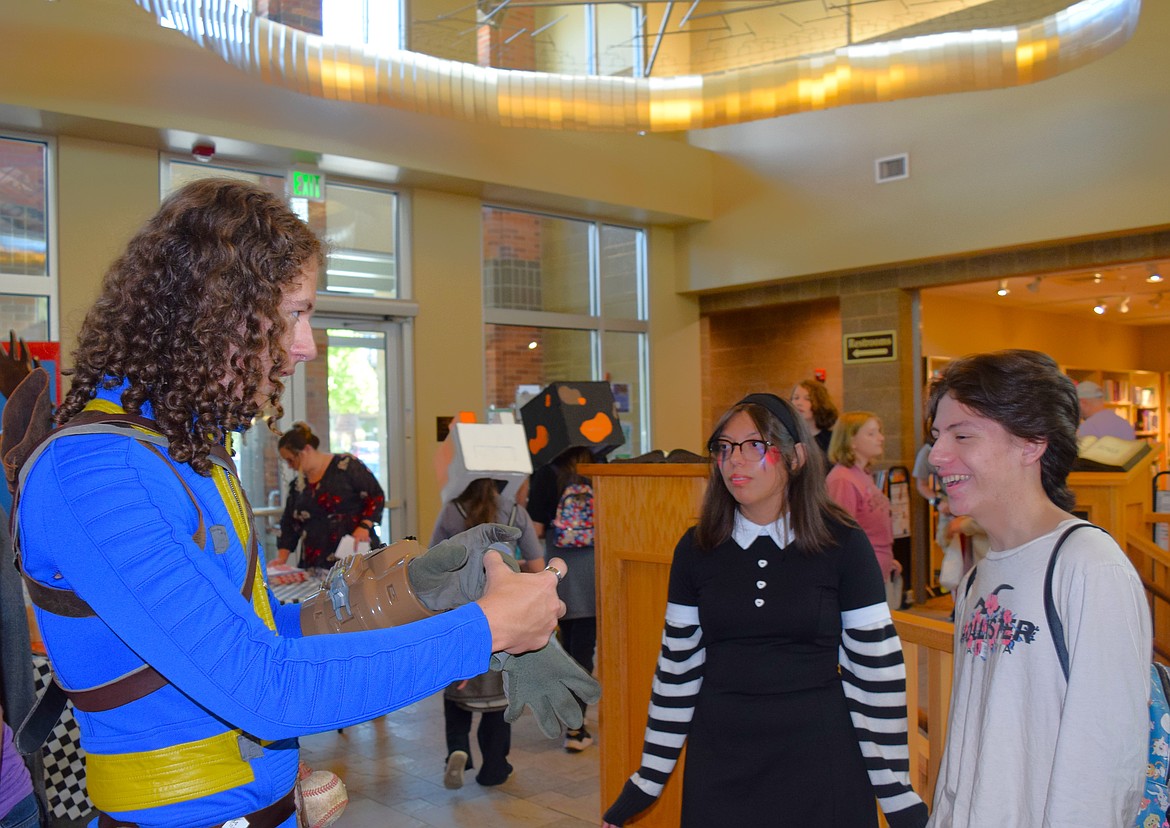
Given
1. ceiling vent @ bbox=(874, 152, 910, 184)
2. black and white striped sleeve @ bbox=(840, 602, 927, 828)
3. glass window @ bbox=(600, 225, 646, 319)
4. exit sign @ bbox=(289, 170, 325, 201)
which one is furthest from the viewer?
glass window @ bbox=(600, 225, 646, 319)

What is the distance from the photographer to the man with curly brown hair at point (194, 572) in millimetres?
1079

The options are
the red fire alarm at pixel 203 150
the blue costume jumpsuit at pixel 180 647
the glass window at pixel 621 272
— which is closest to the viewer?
the blue costume jumpsuit at pixel 180 647

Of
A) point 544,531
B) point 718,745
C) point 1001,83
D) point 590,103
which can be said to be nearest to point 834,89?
point 1001,83

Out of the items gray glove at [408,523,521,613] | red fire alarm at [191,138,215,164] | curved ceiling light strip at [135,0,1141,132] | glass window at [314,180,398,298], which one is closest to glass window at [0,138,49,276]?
red fire alarm at [191,138,215,164]

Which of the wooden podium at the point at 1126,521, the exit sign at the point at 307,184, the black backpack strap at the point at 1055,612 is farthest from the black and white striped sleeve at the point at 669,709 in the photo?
the exit sign at the point at 307,184

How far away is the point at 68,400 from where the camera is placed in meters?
1.25

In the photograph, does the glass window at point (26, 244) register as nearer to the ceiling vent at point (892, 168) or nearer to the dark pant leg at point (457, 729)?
the dark pant leg at point (457, 729)

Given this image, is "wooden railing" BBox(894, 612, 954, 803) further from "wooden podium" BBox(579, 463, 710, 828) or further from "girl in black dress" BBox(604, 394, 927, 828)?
"wooden podium" BBox(579, 463, 710, 828)

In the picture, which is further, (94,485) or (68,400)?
(68,400)

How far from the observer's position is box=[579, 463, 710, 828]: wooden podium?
9.90ft

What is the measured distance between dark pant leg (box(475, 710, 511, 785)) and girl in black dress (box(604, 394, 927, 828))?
218 cm

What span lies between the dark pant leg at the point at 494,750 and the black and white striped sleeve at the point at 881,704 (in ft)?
8.19

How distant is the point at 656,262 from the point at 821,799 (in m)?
8.31

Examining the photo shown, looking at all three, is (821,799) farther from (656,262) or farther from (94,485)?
(656,262)
